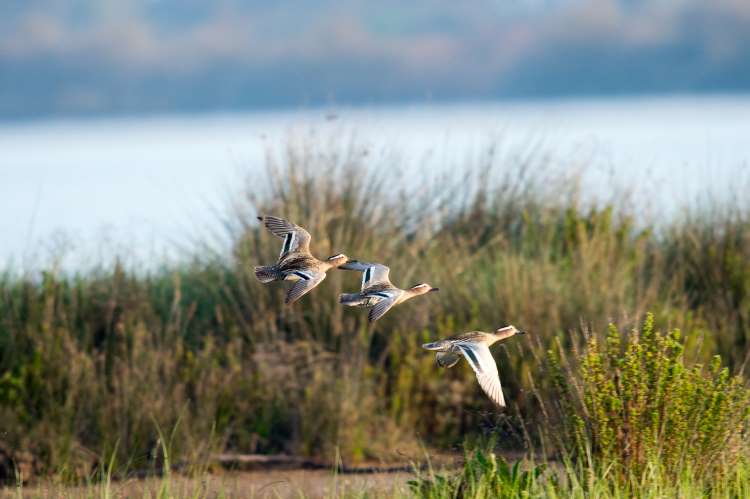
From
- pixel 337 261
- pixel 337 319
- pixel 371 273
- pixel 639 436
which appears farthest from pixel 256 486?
pixel 337 261

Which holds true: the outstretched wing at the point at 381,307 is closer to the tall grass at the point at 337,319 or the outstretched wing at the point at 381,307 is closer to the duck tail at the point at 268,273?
the duck tail at the point at 268,273

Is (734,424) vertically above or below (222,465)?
above

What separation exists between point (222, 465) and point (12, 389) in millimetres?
1674

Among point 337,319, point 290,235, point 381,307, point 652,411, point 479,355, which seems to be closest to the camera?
point 381,307

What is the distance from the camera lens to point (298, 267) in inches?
100

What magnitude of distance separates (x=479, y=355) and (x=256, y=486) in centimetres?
395

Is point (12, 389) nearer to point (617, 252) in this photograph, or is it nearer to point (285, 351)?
point (285, 351)

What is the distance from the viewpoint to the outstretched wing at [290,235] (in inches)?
105

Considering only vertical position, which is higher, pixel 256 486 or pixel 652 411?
pixel 652 411

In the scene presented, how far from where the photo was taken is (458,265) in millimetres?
8477

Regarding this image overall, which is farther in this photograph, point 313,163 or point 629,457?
point 313,163

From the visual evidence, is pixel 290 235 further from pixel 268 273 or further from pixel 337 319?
pixel 337 319

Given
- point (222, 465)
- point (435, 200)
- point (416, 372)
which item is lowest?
point (222, 465)

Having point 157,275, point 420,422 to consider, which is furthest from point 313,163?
point 420,422
